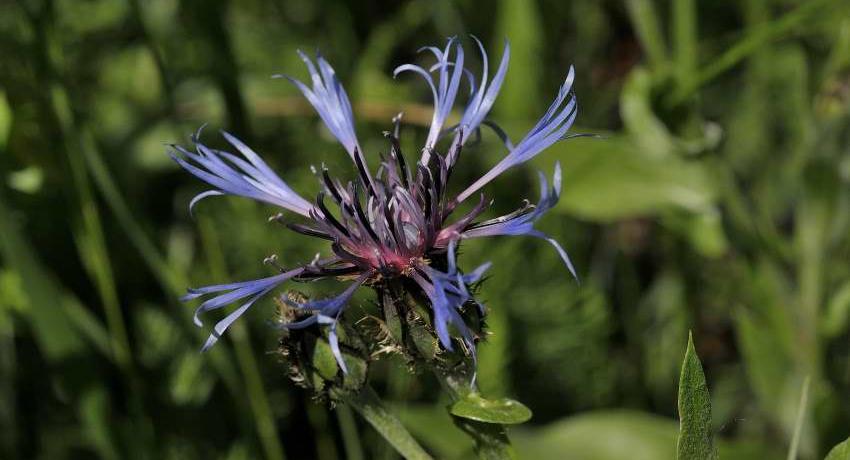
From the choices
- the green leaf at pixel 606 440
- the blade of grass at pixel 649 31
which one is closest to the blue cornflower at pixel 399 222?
the green leaf at pixel 606 440

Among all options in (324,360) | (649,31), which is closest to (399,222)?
(324,360)

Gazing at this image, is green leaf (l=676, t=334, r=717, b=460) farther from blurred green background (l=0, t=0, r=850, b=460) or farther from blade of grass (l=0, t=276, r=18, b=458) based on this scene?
blade of grass (l=0, t=276, r=18, b=458)

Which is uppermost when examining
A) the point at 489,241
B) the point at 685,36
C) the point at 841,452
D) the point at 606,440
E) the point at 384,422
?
the point at 685,36

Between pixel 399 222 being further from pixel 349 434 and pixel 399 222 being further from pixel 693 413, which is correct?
pixel 349 434

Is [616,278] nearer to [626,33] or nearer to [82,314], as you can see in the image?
[626,33]

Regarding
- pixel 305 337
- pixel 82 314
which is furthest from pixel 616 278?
pixel 305 337

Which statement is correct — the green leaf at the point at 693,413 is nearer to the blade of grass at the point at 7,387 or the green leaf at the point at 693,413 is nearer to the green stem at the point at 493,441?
the green stem at the point at 493,441
